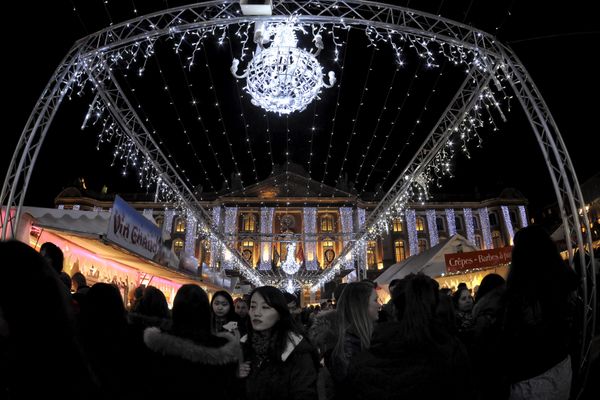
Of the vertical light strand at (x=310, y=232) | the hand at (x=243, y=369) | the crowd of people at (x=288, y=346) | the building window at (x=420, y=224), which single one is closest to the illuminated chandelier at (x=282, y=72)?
the crowd of people at (x=288, y=346)

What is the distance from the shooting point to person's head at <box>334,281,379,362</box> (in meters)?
2.87

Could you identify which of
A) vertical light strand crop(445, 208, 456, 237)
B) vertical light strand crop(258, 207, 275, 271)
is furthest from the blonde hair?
vertical light strand crop(445, 208, 456, 237)

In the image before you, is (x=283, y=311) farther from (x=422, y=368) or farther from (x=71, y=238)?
(x=71, y=238)

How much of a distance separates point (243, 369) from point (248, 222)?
3970cm

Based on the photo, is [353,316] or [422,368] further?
[353,316]

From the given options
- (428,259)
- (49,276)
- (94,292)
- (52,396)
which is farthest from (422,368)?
(428,259)

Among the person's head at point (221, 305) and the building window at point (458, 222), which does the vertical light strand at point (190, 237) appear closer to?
the building window at point (458, 222)

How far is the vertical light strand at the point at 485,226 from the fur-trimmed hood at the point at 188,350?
4478 centimetres

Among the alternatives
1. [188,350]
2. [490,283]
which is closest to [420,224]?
[490,283]

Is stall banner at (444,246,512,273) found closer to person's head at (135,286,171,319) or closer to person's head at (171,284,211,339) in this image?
person's head at (135,286,171,319)

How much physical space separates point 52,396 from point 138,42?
718cm

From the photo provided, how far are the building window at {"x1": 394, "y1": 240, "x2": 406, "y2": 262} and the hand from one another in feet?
137

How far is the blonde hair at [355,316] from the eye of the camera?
2.86 m

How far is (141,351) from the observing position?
2.73 metres
